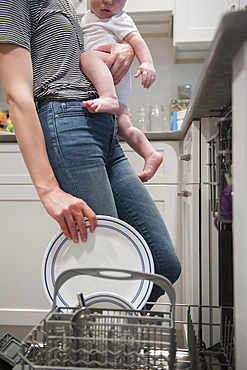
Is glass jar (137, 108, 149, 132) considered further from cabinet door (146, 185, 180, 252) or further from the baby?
the baby

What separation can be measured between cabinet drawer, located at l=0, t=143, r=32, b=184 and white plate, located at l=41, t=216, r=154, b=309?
91 centimetres

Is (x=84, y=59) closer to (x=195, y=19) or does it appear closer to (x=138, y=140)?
(x=138, y=140)

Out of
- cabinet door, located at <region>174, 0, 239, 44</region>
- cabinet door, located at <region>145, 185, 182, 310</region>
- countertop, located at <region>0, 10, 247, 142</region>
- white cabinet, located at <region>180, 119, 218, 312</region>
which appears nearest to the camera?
countertop, located at <region>0, 10, 247, 142</region>

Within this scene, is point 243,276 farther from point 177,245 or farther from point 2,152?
point 2,152

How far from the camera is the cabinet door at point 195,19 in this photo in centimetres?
202

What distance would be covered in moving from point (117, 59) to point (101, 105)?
0.28 m

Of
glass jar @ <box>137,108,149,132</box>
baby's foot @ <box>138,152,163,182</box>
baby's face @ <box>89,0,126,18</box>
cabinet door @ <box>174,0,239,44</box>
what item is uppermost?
cabinet door @ <box>174,0,239,44</box>

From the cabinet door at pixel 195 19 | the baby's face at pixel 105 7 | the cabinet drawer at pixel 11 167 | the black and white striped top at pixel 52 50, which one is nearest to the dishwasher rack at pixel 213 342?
the black and white striped top at pixel 52 50

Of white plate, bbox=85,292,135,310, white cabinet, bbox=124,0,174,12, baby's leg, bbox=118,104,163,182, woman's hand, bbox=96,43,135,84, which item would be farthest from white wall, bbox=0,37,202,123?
white plate, bbox=85,292,135,310

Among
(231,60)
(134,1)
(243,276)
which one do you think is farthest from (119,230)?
(134,1)

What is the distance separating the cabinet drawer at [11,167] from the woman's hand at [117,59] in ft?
2.67

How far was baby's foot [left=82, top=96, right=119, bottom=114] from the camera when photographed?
0.83 metres

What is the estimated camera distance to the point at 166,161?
5.52 ft

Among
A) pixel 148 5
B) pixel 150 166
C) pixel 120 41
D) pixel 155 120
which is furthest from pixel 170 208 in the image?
pixel 148 5
